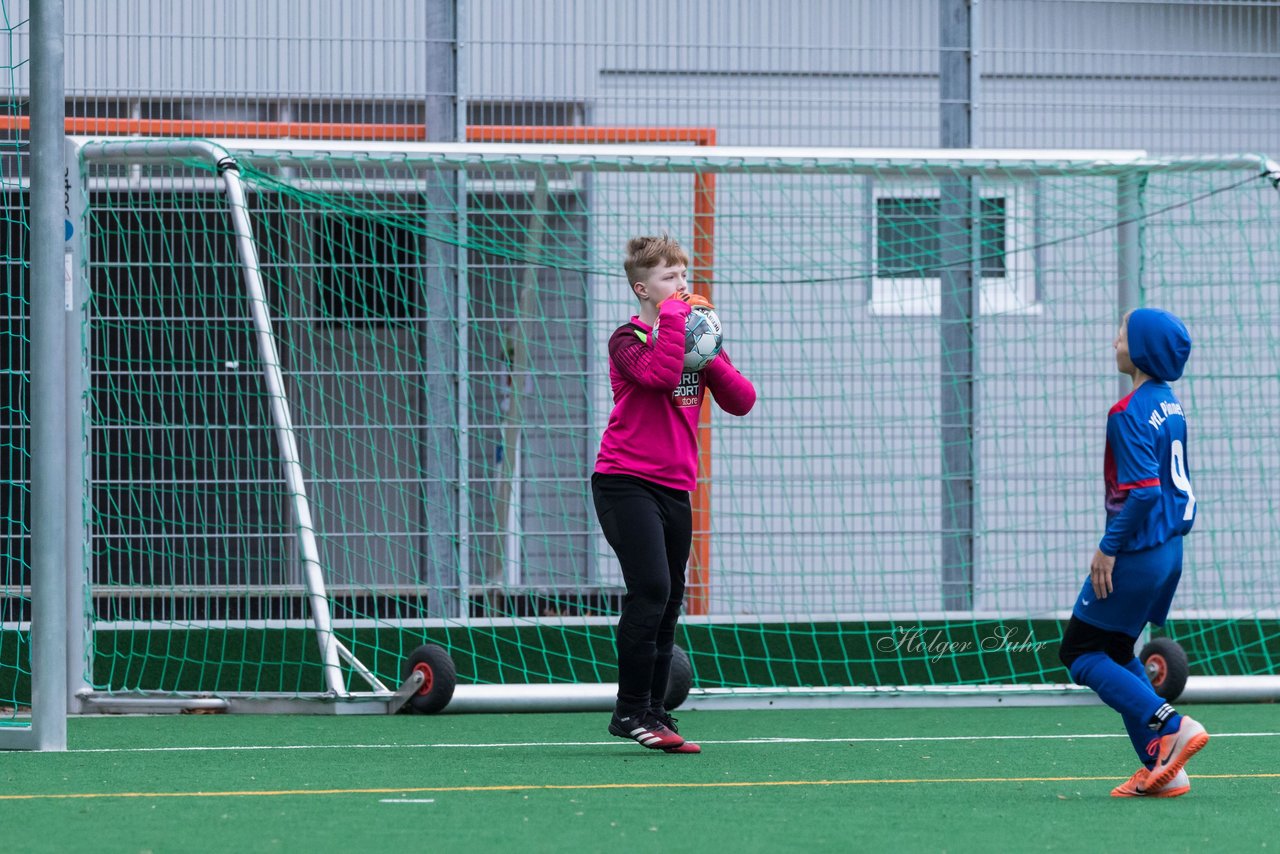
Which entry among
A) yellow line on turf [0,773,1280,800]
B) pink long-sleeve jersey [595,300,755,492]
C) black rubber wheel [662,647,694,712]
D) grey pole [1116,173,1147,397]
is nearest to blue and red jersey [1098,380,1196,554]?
yellow line on turf [0,773,1280,800]

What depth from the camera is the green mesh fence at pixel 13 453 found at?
6371 mm

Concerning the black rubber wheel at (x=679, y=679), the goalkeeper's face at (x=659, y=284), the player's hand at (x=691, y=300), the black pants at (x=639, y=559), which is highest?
the goalkeeper's face at (x=659, y=284)

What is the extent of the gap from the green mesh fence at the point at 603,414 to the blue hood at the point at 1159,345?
2532 mm

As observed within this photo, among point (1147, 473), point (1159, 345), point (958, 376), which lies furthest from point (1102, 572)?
point (958, 376)

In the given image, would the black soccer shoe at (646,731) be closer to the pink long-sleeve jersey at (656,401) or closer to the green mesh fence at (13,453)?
the pink long-sleeve jersey at (656,401)

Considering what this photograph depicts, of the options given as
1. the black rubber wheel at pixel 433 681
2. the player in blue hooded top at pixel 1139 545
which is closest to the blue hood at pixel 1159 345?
the player in blue hooded top at pixel 1139 545

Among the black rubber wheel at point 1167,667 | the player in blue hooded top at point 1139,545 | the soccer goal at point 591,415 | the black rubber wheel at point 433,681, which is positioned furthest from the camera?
the soccer goal at point 591,415

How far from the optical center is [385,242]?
704 centimetres

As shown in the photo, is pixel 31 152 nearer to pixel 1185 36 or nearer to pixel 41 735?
pixel 41 735

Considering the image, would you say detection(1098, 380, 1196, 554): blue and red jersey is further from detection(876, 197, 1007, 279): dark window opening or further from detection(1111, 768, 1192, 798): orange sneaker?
detection(876, 197, 1007, 279): dark window opening

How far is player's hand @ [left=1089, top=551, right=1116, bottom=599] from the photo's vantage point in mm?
4297

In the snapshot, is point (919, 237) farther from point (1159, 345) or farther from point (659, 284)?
point (1159, 345)

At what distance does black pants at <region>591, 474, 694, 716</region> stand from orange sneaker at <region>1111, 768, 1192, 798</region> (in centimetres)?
130

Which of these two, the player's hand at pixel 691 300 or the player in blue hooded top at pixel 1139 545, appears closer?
the player in blue hooded top at pixel 1139 545
